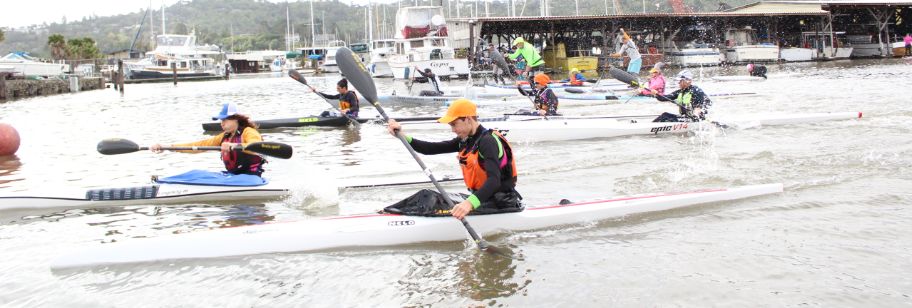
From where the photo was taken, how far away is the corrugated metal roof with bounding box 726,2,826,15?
47.6 metres

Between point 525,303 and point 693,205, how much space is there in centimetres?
324

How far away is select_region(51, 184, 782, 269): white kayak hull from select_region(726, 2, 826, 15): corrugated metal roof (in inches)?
1768

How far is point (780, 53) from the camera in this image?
46.8m

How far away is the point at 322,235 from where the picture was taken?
6.40 metres

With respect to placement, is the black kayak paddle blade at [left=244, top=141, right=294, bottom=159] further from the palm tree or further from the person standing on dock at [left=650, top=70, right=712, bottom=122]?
the palm tree

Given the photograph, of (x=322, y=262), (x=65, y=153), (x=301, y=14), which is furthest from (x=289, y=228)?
(x=301, y=14)

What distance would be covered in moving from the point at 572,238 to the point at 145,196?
483 cm

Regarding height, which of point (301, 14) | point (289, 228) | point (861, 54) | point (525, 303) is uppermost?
point (301, 14)

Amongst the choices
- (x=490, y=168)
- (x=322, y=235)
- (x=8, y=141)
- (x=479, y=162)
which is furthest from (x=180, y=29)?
(x=490, y=168)

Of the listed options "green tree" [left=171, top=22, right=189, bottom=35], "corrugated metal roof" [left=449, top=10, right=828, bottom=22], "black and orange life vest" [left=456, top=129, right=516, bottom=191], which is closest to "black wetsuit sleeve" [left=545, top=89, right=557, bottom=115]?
"black and orange life vest" [left=456, top=129, right=516, bottom=191]

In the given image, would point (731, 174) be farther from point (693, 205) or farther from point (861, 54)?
point (861, 54)

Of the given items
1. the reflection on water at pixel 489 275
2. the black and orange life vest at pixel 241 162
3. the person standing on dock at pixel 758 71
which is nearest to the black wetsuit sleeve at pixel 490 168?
the reflection on water at pixel 489 275

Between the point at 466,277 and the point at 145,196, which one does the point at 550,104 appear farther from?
the point at 466,277

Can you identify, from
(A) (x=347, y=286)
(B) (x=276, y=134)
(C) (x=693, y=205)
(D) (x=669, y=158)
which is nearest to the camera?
(A) (x=347, y=286)
